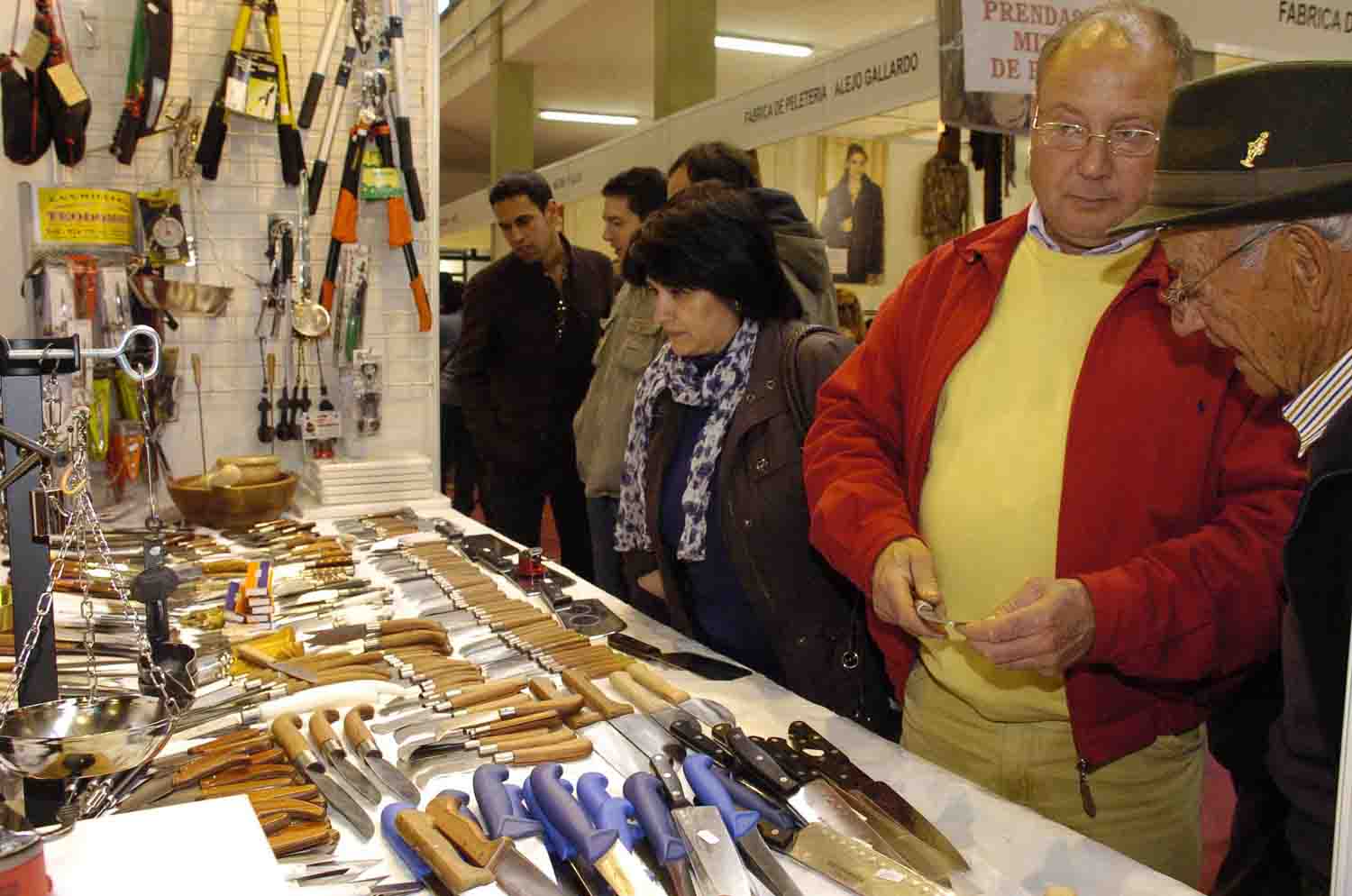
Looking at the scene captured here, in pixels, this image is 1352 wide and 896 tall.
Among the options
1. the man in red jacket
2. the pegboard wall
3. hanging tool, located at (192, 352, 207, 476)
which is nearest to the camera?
the man in red jacket

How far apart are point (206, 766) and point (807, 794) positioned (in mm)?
865

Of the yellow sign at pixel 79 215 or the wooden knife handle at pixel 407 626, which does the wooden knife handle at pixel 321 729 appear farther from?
A: the yellow sign at pixel 79 215

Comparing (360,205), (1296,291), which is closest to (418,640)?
(1296,291)

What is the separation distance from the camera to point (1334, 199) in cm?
116

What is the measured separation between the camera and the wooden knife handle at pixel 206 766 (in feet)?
5.00

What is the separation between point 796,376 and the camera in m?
2.48

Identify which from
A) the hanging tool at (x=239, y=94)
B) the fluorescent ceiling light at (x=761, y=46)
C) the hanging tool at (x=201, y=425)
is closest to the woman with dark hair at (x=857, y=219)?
the fluorescent ceiling light at (x=761, y=46)

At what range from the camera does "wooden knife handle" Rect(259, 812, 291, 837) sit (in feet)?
4.57

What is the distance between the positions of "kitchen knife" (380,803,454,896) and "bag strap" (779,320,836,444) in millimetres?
1266

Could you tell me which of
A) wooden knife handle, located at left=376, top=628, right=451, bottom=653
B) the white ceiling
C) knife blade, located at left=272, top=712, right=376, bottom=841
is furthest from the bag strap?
the white ceiling

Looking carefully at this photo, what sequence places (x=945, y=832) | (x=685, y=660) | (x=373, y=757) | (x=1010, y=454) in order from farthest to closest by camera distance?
(x=685, y=660) → (x=1010, y=454) → (x=373, y=757) → (x=945, y=832)

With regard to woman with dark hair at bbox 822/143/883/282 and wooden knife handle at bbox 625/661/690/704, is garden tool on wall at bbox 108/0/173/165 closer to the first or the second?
wooden knife handle at bbox 625/661/690/704

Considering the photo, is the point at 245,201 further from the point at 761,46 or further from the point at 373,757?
the point at 761,46

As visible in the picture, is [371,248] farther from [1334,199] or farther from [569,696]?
[1334,199]
